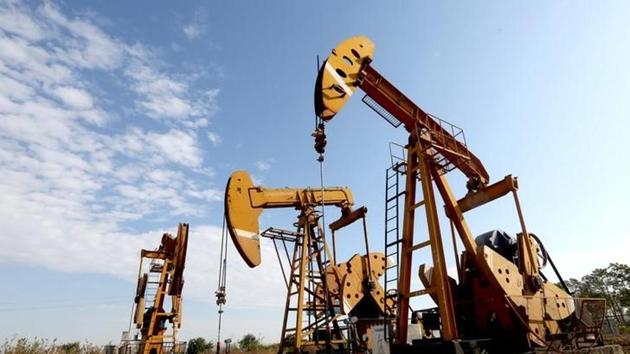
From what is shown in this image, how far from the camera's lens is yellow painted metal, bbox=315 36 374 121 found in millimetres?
7217

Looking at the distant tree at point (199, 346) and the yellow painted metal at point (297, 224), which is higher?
the yellow painted metal at point (297, 224)

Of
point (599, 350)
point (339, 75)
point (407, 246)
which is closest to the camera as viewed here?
point (599, 350)

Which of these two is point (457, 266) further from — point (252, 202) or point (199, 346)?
point (199, 346)

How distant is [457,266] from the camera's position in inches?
294

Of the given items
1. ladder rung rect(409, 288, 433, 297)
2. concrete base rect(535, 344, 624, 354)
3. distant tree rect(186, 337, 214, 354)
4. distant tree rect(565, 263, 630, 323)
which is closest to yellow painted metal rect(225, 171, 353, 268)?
ladder rung rect(409, 288, 433, 297)

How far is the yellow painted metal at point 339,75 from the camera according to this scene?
7217mm

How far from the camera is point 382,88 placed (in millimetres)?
8039

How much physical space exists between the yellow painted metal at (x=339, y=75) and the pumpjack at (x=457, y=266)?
0.06 ft

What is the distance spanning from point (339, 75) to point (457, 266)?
14.3ft

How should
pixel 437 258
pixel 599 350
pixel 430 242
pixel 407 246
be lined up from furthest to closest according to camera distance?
pixel 407 246 < pixel 430 242 < pixel 437 258 < pixel 599 350

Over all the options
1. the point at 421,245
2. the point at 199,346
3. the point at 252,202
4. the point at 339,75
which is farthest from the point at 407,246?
the point at 199,346

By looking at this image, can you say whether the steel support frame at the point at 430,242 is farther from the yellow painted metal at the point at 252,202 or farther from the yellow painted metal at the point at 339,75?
the yellow painted metal at the point at 252,202

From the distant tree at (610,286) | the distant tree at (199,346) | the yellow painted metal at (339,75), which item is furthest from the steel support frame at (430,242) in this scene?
the distant tree at (610,286)

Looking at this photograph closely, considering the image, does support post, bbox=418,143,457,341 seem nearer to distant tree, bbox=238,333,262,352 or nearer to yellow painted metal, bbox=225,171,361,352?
yellow painted metal, bbox=225,171,361,352
